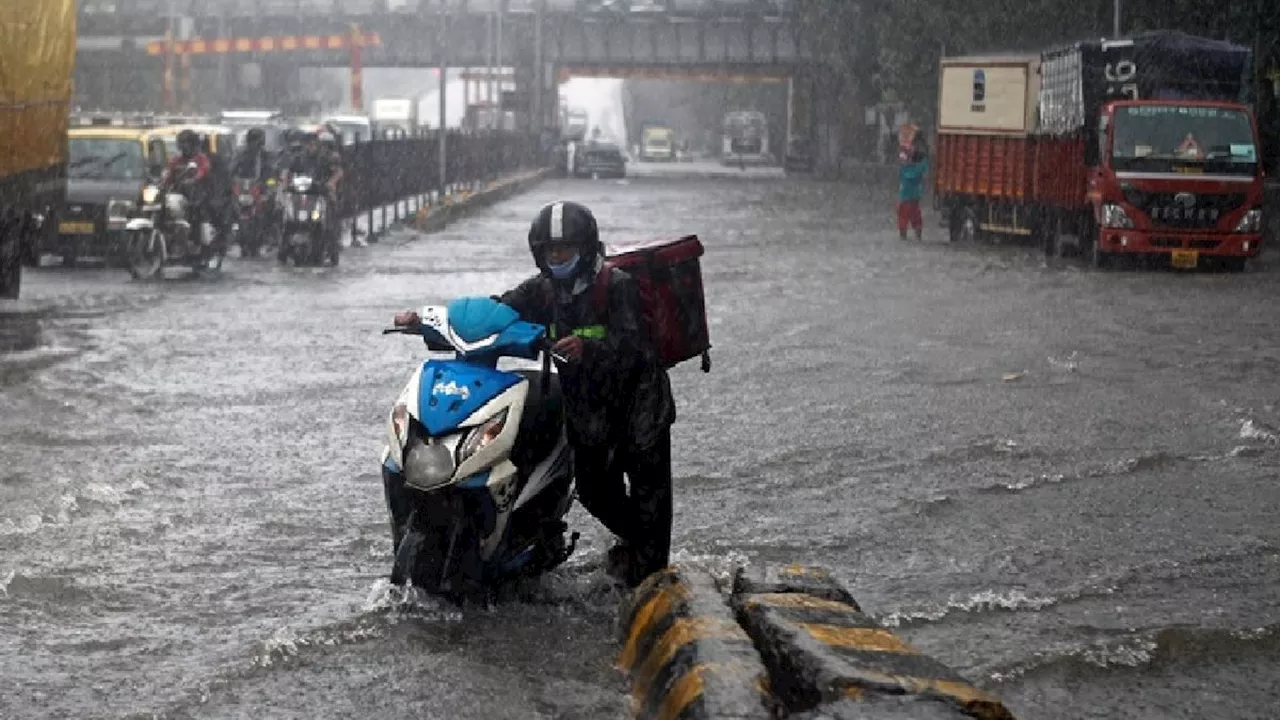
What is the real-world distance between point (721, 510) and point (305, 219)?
54.6ft

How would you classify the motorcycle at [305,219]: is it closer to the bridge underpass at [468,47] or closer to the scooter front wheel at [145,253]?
the scooter front wheel at [145,253]

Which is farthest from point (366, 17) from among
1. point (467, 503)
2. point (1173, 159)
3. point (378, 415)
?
point (467, 503)

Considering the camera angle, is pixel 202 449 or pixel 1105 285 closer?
pixel 202 449

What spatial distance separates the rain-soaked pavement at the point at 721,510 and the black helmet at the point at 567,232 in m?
1.24

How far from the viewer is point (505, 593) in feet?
25.4

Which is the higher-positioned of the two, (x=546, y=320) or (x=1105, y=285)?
(x=546, y=320)

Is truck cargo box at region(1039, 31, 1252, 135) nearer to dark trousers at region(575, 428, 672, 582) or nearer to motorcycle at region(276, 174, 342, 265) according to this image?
motorcycle at region(276, 174, 342, 265)

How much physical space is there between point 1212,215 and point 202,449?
59.4 ft

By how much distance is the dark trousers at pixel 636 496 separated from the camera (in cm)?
761

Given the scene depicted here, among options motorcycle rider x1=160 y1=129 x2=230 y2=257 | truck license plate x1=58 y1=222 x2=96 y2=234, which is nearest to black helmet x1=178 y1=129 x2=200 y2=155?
motorcycle rider x1=160 y1=129 x2=230 y2=257

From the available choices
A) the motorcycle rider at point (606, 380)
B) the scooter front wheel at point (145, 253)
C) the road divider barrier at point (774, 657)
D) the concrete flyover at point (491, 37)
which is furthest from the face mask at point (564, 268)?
the concrete flyover at point (491, 37)

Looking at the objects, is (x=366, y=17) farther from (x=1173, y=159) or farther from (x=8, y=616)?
(x=8, y=616)

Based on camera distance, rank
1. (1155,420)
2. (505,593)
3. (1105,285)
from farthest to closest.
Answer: (1105,285)
(1155,420)
(505,593)

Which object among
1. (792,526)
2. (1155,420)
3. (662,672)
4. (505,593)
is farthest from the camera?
(1155,420)
